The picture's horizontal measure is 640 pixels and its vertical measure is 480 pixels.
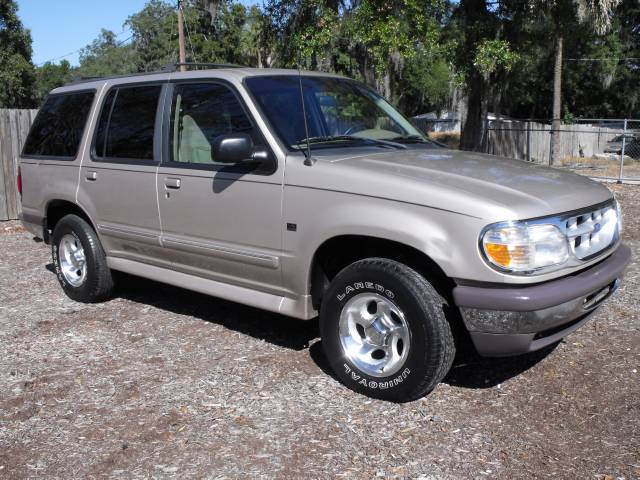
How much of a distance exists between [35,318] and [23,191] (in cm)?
143

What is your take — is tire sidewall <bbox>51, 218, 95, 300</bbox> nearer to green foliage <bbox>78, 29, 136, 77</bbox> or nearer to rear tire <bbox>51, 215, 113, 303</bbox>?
rear tire <bbox>51, 215, 113, 303</bbox>

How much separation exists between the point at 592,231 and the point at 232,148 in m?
2.24

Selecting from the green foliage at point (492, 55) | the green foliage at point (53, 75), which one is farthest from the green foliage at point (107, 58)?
the green foliage at point (492, 55)

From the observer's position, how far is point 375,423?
12.5ft

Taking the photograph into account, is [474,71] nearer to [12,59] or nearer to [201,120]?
[201,120]

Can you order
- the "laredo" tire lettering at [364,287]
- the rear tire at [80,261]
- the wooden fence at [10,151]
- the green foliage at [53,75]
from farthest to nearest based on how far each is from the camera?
the green foliage at [53,75], the wooden fence at [10,151], the rear tire at [80,261], the "laredo" tire lettering at [364,287]

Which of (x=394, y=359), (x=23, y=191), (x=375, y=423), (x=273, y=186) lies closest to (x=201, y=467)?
(x=375, y=423)

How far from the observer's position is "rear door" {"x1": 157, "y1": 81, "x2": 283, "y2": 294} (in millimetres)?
4418

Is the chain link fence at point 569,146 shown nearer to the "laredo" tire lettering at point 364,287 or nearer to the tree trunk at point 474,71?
the tree trunk at point 474,71

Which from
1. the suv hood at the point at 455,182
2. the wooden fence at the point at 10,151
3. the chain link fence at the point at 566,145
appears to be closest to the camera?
the suv hood at the point at 455,182

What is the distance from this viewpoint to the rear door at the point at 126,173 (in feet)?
17.1

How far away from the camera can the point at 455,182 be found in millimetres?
3793

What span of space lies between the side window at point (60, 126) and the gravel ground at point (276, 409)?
161 centimetres

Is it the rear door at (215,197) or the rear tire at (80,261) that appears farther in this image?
the rear tire at (80,261)
